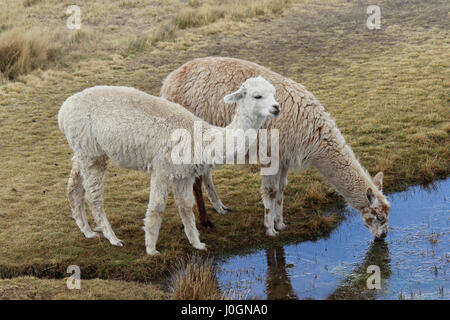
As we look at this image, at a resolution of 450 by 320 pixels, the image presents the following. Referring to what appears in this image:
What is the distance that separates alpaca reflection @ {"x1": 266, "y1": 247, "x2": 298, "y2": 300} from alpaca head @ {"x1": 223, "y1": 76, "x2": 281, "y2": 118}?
1.52 metres

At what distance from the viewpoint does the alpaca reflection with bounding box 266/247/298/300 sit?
5074 millimetres

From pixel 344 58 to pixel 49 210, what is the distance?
8.38 metres

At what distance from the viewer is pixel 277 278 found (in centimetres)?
539

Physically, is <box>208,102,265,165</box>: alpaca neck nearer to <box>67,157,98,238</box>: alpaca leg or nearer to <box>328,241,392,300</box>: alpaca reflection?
<box>328,241,392,300</box>: alpaca reflection

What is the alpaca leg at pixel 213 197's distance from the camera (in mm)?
6727

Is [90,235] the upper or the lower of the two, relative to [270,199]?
lower

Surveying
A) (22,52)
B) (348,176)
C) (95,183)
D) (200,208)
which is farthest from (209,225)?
(22,52)

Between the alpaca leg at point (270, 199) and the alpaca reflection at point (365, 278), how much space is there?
1.05 metres

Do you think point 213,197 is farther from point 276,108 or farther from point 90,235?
point 276,108

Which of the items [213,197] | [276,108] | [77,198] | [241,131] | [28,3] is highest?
[276,108]

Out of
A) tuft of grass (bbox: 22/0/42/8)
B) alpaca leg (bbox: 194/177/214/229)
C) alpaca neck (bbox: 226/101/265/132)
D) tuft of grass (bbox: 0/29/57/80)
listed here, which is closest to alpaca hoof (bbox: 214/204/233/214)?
alpaca leg (bbox: 194/177/214/229)

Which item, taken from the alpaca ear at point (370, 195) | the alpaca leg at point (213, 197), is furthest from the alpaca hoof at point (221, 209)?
the alpaca ear at point (370, 195)

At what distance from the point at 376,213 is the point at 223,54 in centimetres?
852
